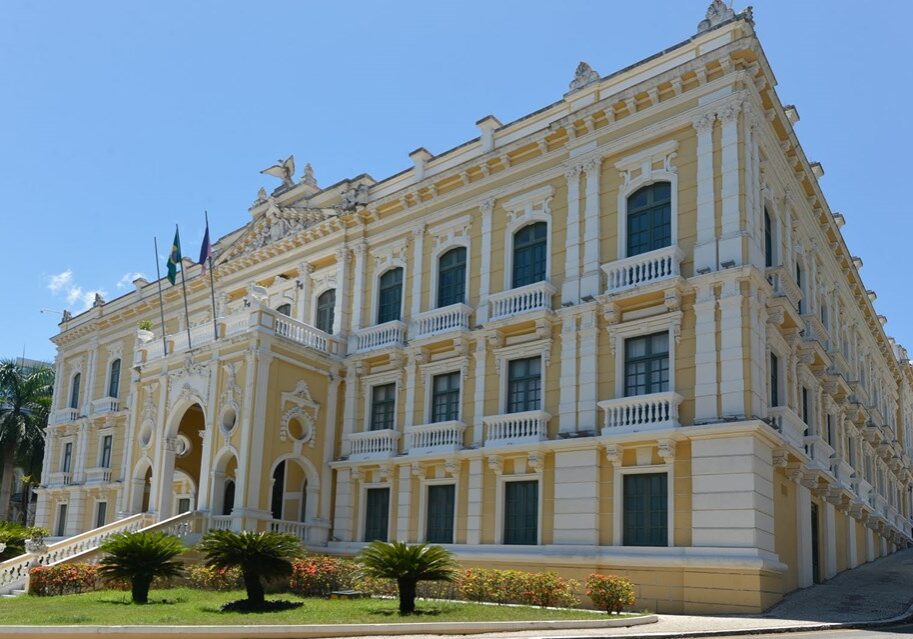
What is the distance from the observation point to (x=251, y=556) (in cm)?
1767

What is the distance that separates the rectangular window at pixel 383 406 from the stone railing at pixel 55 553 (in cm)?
751

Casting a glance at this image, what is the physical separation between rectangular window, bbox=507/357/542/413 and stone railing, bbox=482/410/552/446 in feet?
Answer: 1.73

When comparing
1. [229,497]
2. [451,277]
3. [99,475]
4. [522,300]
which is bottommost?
[229,497]

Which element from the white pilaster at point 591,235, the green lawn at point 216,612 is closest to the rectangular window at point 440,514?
the green lawn at point 216,612

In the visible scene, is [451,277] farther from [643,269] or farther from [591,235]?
[643,269]

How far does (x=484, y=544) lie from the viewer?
23.5 m

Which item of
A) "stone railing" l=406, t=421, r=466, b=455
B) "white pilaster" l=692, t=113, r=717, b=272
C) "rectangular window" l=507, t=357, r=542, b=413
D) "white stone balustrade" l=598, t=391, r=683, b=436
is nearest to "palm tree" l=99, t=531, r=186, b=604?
"stone railing" l=406, t=421, r=466, b=455

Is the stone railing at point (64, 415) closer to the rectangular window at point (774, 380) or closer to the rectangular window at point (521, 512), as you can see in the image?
the rectangular window at point (521, 512)

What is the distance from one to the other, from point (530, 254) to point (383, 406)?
→ 6937 millimetres

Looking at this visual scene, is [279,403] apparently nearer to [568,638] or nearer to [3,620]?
[3,620]

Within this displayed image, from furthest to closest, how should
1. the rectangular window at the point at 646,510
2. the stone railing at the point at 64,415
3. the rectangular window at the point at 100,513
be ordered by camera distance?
the stone railing at the point at 64,415 → the rectangular window at the point at 100,513 → the rectangular window at the point at 646,510

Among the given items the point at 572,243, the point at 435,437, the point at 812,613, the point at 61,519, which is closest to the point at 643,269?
the point at 572,243

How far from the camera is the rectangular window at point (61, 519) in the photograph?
40.8 meters

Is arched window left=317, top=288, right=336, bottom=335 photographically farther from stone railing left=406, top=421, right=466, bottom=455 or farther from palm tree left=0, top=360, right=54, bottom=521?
palm tree left=0, top=360, right=54, bottom=521
